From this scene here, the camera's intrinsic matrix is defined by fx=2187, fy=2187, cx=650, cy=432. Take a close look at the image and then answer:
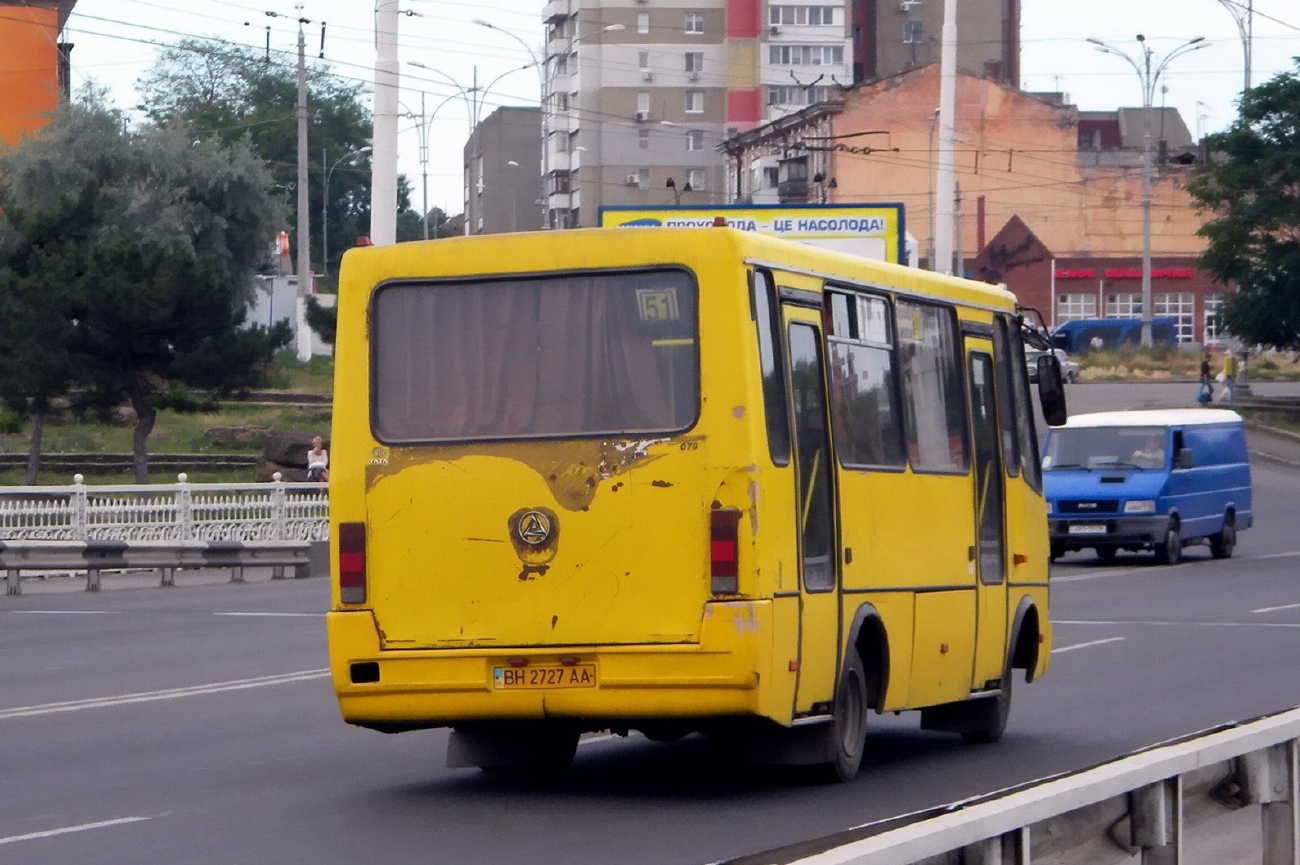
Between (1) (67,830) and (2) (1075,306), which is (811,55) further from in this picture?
(1) (67,830)

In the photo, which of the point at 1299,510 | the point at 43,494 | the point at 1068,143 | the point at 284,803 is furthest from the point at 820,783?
the point at 1068,143

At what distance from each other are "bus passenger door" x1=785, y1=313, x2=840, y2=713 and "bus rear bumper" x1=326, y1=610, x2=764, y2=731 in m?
0.50

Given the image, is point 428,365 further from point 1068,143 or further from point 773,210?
point 1068,143

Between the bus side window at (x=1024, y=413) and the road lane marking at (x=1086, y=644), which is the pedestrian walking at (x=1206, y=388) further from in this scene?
the bus side window at (x=1024, y=413)

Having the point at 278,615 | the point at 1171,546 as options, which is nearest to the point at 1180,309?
the point at 1171,546

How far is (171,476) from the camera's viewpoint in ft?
162

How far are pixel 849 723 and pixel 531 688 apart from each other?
1.74 meters

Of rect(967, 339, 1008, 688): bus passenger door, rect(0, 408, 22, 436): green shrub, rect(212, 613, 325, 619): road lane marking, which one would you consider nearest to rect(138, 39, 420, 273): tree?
rect(0, 408, 22, 436): green shrub

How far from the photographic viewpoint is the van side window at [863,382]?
10.3 metres

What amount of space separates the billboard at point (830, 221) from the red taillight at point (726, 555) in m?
25.8

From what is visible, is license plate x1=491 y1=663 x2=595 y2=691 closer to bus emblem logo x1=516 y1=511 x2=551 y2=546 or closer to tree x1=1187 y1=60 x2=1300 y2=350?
bus emblem logo x1=516 y1=511 x2=551 y2=546

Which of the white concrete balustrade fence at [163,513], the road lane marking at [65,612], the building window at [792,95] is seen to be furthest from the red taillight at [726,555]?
the building window at [792,95]

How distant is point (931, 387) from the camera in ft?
Result: 37.5

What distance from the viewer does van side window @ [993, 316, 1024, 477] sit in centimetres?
1239
